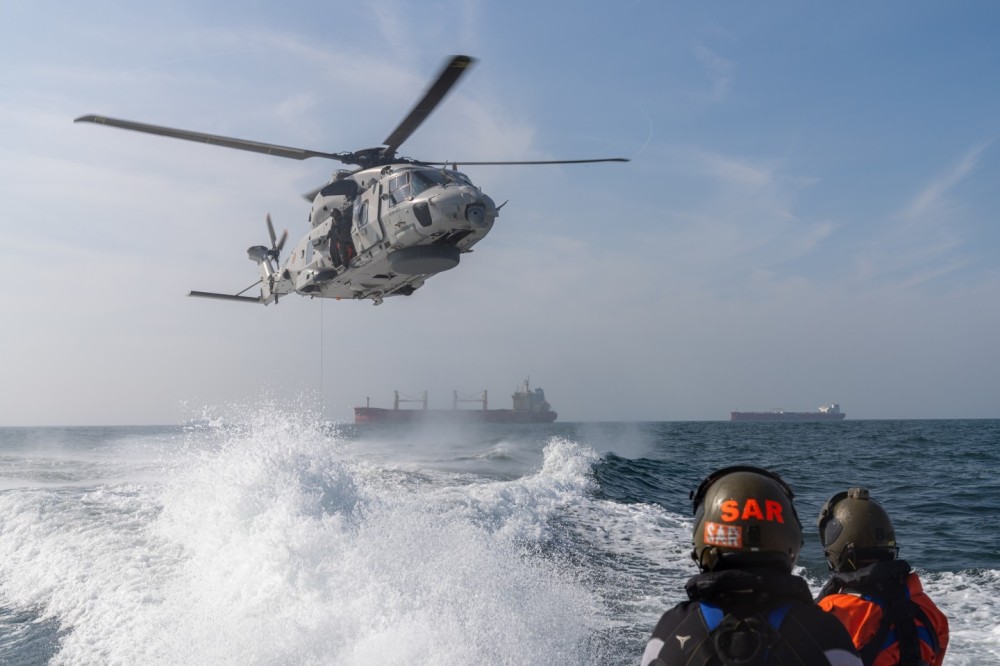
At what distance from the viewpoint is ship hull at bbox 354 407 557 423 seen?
101375 millimetres

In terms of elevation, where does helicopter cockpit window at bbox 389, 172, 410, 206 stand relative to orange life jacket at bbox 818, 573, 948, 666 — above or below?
above

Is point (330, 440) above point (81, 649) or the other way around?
above

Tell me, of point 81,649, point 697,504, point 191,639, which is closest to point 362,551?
point 191,639

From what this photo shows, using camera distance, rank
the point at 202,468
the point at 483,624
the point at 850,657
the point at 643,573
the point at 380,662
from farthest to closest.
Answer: the point at 202,468, the point at 643,573, the point at 483,624, the point at 380,662, the point at 850,657

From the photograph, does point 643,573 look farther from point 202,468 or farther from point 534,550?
point 202,468

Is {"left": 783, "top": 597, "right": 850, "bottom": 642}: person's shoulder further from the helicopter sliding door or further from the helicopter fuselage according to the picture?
the helicopter sliding door

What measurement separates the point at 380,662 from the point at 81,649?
345 cm

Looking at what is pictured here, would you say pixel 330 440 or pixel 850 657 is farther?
pixel 330 440

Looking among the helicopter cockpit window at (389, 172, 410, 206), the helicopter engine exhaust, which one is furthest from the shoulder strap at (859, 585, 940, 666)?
the helicopter cockpit window at (389, 172, 410, 206)

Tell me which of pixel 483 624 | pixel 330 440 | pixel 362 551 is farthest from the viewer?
pixel 330 440

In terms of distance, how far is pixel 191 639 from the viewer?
7.49 meters

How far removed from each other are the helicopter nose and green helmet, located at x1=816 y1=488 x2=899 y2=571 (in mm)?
9320

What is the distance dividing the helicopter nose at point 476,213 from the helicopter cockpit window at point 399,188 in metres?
1.24

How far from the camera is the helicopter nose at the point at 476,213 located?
39.3 ft
